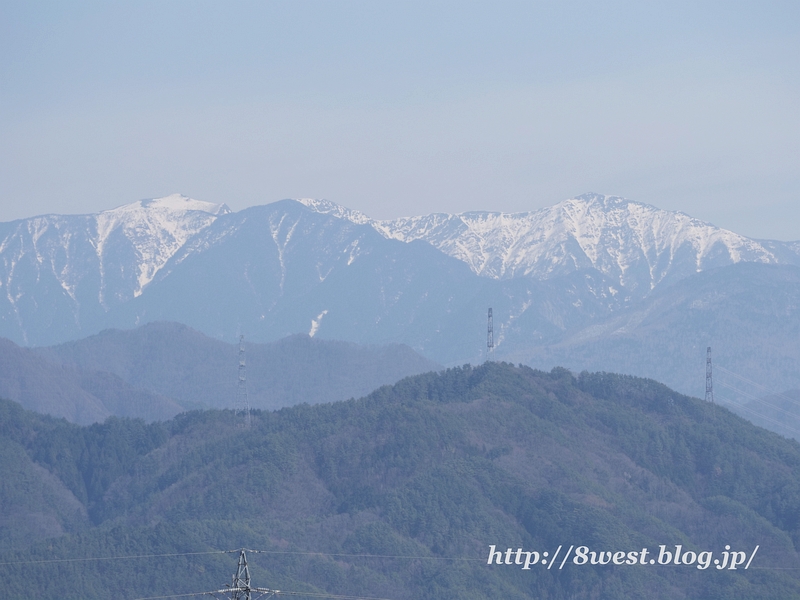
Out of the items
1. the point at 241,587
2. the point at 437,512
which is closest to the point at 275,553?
the point at 437,512

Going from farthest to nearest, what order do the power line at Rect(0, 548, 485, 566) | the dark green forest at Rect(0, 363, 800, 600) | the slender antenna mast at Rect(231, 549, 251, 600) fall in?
the dark green forest at Rect(0, 363, 800, 600), the power line at Rect(0, 548, 485, 566), the slender antenna mast at Rect(231, 549, 251, 600)

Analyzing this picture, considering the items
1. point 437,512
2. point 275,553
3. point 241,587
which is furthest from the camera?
point 437,512

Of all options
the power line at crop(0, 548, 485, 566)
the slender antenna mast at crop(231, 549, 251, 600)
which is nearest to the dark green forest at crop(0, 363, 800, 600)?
the power line at crop(0, 548, 485, 566)

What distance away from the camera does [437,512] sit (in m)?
167

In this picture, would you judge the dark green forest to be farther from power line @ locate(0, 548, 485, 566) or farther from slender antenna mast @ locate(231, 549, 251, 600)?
slender antenna mast @ locate(231, 549, 251, 600)

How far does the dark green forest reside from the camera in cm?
14838

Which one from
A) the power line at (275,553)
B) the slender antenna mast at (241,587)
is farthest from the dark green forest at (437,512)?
the slender antenna mast at (241,587)

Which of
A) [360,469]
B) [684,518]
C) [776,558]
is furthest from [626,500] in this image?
[360,469]

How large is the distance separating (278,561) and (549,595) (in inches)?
1153

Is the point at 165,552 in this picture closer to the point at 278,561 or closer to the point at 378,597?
the point at 278,561

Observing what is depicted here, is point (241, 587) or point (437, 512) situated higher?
point (241, 587)

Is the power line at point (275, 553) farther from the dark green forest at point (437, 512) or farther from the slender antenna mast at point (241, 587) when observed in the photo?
the slender antenna mast at point (241, 587)

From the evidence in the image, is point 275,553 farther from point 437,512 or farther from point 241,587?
point 241,587

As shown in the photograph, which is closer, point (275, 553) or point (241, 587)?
point (241, 587)
